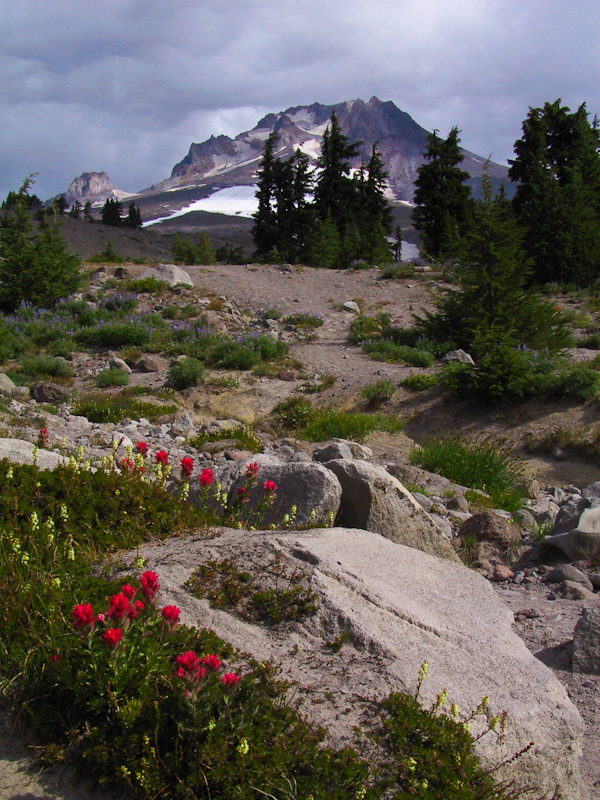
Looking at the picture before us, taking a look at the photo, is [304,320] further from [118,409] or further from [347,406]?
[118,409]

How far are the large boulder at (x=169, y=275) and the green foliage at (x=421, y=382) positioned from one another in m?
11.9

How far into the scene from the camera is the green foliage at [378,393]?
12555 millimetres

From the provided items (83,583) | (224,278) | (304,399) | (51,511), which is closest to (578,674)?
(83,583)

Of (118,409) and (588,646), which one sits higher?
(588,646)

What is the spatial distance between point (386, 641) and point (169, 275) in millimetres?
21518

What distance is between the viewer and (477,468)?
318 inches

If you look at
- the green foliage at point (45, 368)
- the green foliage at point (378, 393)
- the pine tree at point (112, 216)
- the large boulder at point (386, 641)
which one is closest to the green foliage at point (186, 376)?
the green foliage at point (45, 368)

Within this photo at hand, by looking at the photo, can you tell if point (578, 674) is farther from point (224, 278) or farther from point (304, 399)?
point (224, 278)

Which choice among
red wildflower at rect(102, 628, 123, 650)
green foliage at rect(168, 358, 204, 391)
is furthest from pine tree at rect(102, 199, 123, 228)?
red wildflower at rect(102, 628, 123, 650)

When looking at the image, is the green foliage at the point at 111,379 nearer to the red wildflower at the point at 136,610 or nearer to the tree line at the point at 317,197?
the red wildflower at the point at 136,610

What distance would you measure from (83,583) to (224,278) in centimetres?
2267

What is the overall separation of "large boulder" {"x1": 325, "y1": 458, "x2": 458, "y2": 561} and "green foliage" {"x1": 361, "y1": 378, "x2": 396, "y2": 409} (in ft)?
25.3

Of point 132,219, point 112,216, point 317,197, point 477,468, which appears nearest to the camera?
point 477,468

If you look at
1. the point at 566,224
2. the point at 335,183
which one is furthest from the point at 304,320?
the point at 335,183
